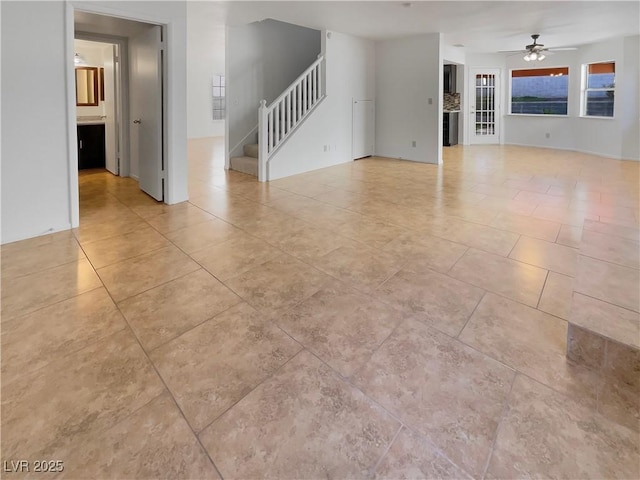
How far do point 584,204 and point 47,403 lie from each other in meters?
5.68

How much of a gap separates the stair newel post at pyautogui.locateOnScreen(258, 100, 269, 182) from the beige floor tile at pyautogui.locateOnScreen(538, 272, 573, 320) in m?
4.58

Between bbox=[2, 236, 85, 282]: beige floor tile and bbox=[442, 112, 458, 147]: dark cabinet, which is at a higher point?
bbox=[442, 112, 458, 147]: dark cabinet

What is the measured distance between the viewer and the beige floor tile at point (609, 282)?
2232mm

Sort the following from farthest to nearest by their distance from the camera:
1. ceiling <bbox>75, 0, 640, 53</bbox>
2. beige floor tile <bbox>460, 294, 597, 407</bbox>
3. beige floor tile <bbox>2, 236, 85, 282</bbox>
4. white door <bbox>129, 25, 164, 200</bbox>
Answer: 1. ceiling <bbox>75, 0, 640, 53</bbox>
2. white door <bbox>129, 25, 164, 200</bbox>
3. beige floor tile <bbox>2, 236, 85, 282</bbox>
4. beige floor tile <bbox>460, 294, 597, 407</bbox>

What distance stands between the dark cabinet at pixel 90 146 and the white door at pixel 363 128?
5000 millimetres

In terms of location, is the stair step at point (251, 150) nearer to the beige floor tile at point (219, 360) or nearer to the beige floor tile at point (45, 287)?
the beige floor tile at point (45, 287)

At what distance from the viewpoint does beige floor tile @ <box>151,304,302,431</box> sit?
163 cm

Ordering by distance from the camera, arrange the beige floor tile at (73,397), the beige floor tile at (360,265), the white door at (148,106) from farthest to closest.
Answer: the white door at (148,106)
the beige floor tile at (360,265)
the beige floor tile at (73,397)

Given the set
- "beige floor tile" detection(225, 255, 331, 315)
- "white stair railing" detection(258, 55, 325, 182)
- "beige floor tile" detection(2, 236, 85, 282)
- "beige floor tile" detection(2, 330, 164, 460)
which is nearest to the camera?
"beige floor tile" detection(2, 330, 164, 460)

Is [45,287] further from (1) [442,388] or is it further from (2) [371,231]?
(2) [371,231]

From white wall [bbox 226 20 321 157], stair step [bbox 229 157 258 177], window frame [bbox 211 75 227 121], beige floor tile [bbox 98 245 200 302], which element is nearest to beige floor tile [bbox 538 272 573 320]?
beige floor tile [bbox 98 245 200 302]

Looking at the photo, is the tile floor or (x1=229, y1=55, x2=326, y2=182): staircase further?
(x1=229, y1=55, x2=326, y2=182): staircase

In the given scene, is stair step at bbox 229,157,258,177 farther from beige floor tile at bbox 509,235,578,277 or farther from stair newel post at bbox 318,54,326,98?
beige floor tile at bbox 509,235,578,277

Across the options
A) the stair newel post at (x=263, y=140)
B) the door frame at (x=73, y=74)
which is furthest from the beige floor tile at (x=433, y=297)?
the stair newel post at (x=263, y=140)
